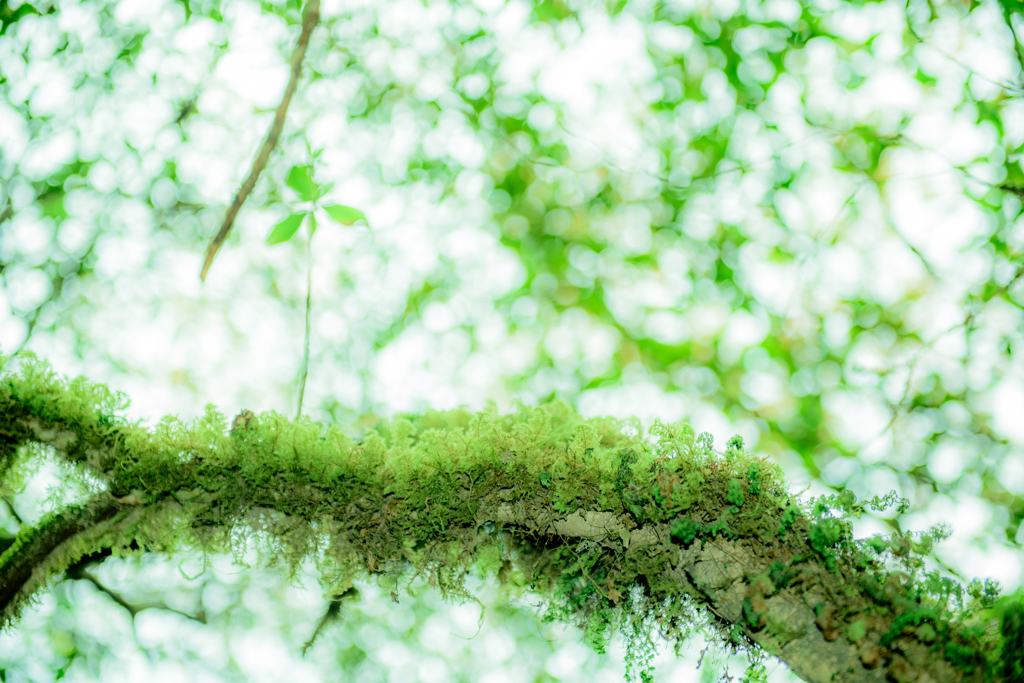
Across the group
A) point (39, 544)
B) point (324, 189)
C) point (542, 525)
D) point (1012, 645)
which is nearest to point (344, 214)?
point (324, 189)

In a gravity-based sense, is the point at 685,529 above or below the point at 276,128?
below

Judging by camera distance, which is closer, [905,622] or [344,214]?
[905,622]

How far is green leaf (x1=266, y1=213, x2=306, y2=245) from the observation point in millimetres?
1616

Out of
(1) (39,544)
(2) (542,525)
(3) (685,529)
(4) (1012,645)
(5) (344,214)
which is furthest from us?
(5) (344,214)

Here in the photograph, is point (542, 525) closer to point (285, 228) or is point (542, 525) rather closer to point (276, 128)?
point (285, 228)

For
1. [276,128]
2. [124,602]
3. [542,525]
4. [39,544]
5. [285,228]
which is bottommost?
[124,602]

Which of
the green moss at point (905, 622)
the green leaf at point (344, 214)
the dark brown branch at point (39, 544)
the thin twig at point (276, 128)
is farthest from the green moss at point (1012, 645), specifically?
the thin twig at point (276, 128)

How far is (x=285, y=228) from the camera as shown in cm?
162

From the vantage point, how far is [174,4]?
4.41 m

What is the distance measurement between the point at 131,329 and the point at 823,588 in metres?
5.62

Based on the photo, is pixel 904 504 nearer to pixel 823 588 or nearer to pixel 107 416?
pixel 823 588

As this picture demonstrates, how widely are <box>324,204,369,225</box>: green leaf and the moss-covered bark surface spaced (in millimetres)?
547

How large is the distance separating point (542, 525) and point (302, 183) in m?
1.11


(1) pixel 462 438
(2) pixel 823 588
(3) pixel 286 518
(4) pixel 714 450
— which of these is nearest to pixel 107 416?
(3) pixel 286 518
